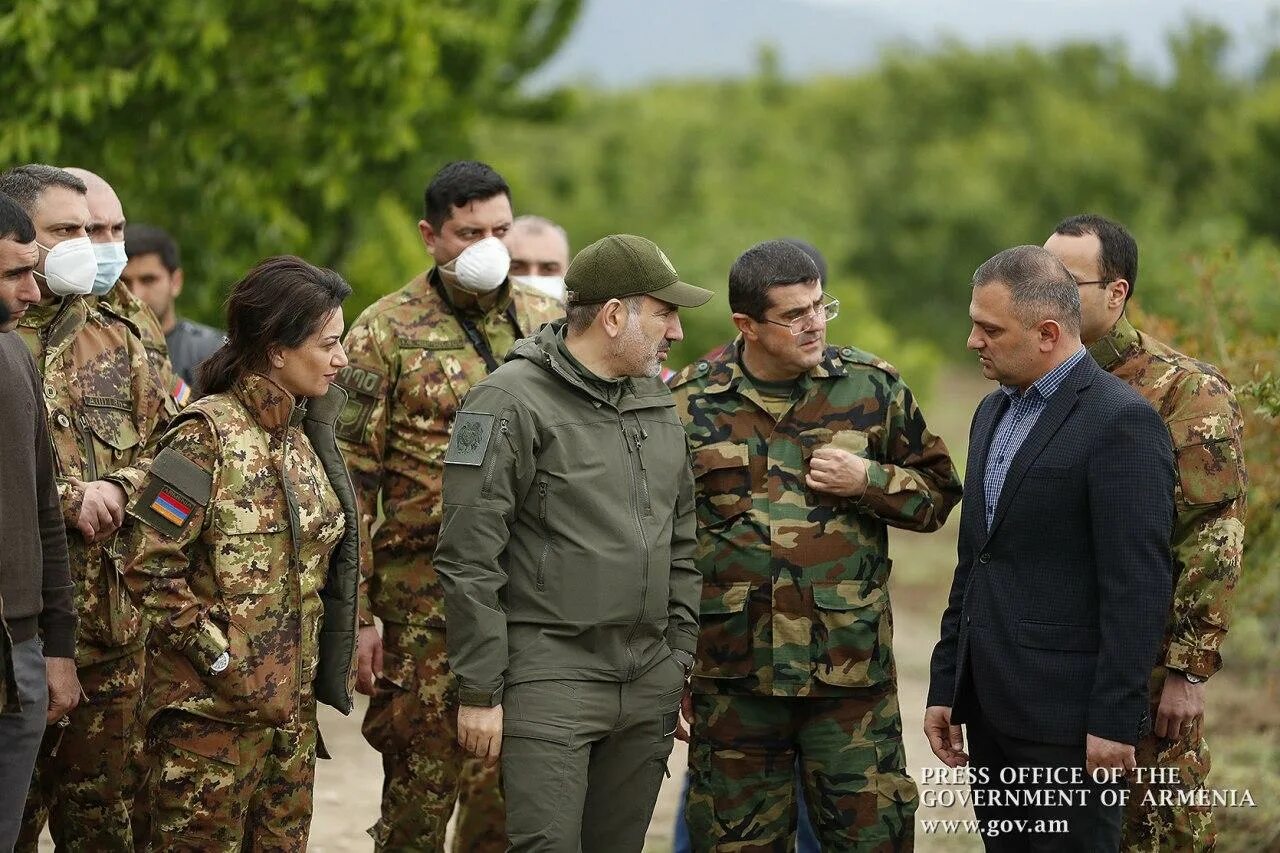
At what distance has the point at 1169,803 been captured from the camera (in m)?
4.43

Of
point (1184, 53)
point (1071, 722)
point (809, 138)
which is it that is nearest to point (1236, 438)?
point (1071, 722)

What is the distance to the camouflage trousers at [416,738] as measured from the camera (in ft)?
16.8

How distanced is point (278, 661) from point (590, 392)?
1102 mm

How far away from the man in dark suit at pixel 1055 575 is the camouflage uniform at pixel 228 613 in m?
1.83

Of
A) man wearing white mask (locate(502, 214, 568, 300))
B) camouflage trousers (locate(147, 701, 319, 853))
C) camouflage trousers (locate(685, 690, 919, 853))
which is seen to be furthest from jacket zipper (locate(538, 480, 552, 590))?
man wearing white mask (locate(502, 214, 568, 300))

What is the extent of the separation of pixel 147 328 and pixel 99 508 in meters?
0.82

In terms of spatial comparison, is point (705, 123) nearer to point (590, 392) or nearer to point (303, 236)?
point (303, 236)

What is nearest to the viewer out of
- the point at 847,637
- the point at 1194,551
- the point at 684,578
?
the point at 1194,551

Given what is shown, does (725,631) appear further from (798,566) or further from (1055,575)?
(1055,575)

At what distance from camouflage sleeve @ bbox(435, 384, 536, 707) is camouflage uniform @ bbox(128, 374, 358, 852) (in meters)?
0.44

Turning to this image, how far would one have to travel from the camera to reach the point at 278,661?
A: 13.6ft

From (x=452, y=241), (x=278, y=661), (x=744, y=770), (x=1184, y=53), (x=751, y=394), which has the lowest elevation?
(x=744, y=770)

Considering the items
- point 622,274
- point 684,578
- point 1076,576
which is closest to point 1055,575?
point 1076,576

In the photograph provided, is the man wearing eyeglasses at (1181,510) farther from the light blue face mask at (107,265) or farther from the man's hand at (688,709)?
the light blue face mask at (107,265)
